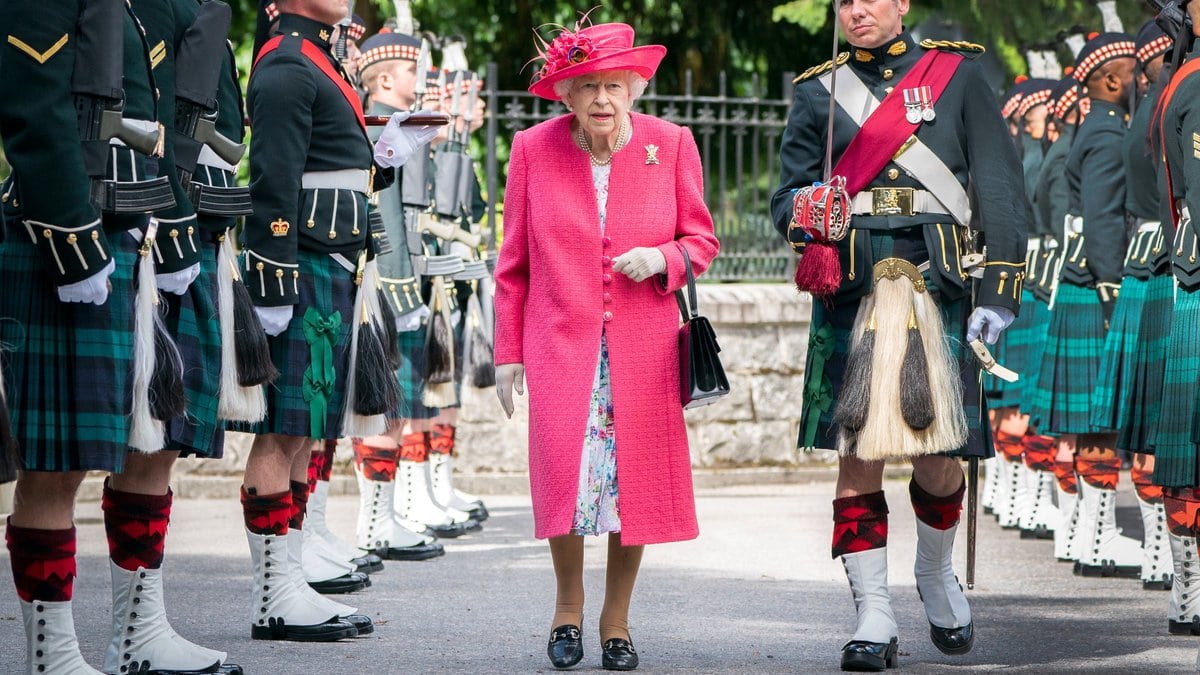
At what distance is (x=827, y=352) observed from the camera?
5.85 meters

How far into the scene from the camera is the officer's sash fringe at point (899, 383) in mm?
5543

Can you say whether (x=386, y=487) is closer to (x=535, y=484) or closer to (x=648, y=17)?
(x=535, y=484)

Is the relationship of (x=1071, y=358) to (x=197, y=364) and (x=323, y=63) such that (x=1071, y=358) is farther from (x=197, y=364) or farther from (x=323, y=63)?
(x=197, y=364)

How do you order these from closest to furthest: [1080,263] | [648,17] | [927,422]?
[927,422] → [1080,263] → [648,17]

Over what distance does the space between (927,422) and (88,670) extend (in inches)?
104

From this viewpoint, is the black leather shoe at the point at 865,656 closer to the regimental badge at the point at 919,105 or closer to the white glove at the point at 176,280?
the regimental badge at the point at 919,105

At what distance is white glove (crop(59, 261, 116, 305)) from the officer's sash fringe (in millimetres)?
2429

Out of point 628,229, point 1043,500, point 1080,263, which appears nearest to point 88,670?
point 628,229

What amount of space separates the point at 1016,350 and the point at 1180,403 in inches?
178

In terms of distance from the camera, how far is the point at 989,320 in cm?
565

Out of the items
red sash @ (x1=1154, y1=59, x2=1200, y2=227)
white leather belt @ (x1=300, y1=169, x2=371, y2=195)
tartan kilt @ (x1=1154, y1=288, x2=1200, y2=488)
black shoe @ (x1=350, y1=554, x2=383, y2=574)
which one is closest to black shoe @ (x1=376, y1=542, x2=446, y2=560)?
black shoe @ (x1=350, y1=554, x2=383, y2=574)

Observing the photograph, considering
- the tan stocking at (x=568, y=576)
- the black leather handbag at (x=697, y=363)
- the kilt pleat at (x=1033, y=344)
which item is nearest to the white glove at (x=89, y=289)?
the tan stocking at (x=568, y=576)

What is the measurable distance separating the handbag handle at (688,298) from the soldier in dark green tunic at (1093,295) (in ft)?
9.12

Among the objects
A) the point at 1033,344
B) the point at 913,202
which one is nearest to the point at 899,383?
the point at 913,202
